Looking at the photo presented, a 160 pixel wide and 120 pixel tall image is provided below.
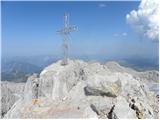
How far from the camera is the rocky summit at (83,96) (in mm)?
13695

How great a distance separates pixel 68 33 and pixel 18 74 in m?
55.6

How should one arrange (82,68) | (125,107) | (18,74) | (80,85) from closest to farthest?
(125,107) → (80,85) → (82,68) → (18,74)

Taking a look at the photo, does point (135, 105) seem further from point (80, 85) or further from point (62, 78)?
point (62, 78)

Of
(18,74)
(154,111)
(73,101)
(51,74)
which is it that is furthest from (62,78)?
(18,74)

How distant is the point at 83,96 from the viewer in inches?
588

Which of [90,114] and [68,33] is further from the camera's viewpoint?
[68,33]

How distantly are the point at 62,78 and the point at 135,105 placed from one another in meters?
4.09

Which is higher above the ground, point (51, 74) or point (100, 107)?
point (51, 74)

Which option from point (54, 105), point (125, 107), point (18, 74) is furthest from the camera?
point (18, 74)

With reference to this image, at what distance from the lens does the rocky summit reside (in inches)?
539

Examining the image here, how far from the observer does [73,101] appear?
48.1ft

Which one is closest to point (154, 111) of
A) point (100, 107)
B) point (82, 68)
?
point (100, 107)

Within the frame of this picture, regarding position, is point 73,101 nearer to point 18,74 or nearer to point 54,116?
point 54,116

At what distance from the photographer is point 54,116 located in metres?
13.6
